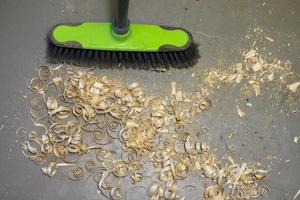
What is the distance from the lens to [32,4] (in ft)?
4.00

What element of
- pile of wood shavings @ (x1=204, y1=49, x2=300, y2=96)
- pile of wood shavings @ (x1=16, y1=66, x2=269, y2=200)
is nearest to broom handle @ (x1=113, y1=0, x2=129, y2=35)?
pile of wood shavings @ (x1=16, y1=66, x2=269, y2=200)

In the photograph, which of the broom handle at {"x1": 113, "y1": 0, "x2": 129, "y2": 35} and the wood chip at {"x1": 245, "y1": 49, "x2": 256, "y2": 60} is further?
the wood chip at {"x1": 245, "y1": 49, "x2": 256, "y2": 60}

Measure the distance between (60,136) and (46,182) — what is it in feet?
0.36

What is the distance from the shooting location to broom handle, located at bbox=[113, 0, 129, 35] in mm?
1015

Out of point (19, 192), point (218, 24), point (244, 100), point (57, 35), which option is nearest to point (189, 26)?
point (218, 24)

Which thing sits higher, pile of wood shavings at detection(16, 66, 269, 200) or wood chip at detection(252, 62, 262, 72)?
wood chip at detection(252, 62, 262, 72)

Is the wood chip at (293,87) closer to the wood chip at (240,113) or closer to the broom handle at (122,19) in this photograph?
the wood chip at (240,113)

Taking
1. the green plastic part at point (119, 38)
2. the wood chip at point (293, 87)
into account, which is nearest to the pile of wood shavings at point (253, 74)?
the wood chip at point (293, 87)

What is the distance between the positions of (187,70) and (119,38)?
20cm

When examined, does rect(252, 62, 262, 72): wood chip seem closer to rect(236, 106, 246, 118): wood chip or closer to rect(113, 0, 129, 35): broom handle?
rect(236, 106, 246, 118): wood chip

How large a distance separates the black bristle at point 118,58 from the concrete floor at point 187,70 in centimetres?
2

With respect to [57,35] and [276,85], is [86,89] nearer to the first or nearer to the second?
[57,35]

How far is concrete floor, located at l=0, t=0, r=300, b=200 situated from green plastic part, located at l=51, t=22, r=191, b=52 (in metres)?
0.07

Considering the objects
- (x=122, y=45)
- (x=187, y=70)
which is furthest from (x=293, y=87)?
(x=122, y=45)
